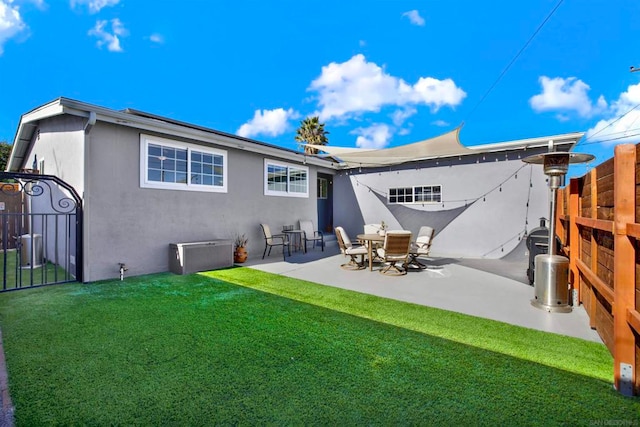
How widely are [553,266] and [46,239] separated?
33.3 ft

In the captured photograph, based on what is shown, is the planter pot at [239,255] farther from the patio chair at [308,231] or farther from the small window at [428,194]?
the small window at [428,194]

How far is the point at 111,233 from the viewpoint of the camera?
19.7 ft

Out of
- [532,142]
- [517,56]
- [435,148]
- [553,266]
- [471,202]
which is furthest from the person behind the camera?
[471,202]

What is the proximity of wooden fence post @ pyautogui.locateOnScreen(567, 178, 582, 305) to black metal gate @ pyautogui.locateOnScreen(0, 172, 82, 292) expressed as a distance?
25.9 ft

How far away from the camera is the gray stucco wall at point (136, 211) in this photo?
580cm

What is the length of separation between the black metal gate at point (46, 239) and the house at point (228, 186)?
0.11 metres

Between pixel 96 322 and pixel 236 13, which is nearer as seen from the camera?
pixel 96 322

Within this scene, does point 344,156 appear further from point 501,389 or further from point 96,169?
point 501,389

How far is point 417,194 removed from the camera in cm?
1038

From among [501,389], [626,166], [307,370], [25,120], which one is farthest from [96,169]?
[626,166]

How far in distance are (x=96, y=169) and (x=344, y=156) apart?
5.97 metres

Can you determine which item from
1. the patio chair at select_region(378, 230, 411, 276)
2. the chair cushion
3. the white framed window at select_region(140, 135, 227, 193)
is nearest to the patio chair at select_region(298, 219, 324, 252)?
the chair cushion

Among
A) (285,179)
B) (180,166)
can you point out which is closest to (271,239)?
(285,179)

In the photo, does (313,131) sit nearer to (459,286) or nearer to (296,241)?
(296,241)
